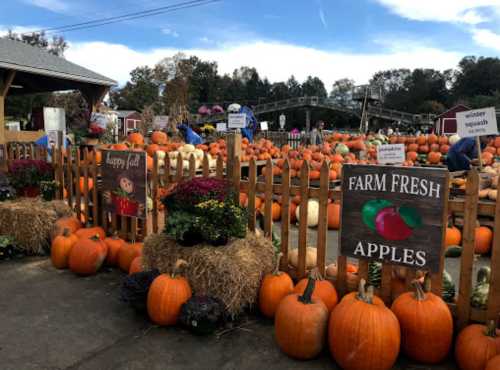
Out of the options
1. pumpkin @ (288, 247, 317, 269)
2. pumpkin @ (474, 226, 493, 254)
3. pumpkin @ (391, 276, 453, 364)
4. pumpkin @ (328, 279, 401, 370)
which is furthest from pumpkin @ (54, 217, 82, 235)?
pumpkin @ (474, 226, 493, 254)

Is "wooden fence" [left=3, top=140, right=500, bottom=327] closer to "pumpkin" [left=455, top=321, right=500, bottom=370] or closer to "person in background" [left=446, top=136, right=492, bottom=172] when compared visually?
"pumpkin" [left=455, top=321, right=500, bottom=370]

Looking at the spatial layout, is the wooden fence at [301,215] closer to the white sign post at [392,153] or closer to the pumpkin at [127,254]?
the pumpkin at [127,254]

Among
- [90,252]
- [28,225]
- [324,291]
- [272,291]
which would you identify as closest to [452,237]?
[324,291]

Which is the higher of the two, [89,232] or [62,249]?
[89,232]

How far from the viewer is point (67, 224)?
5.02 meters

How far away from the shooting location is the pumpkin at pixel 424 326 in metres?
2.57

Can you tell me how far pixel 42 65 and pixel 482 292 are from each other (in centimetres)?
1081

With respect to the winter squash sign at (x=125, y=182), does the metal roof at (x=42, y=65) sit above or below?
above

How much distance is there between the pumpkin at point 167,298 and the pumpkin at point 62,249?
70.7 inches

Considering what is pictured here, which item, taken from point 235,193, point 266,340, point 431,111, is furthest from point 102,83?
point 431,111

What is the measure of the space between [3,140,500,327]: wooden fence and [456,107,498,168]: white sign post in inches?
54.2

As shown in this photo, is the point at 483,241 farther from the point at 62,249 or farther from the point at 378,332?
the point at 62,249

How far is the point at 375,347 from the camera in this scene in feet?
8.10

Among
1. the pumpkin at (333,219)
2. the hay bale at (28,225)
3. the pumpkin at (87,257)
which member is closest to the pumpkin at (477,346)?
the pumpkin at (87,257)
